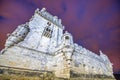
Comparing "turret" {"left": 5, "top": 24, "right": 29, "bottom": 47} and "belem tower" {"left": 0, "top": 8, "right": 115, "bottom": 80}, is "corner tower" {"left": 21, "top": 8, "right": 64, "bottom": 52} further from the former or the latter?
"turret" {"left": 5, "top": 24, "right": 29, "bottom": 47}

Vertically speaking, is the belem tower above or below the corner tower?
below

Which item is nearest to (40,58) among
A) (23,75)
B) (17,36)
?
(23,75)

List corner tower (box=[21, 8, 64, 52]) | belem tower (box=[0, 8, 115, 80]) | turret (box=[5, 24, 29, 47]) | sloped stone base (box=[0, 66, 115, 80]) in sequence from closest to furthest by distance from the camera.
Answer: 1. sloped stone base (box=[0, 66, 115, 80])
2. belem tower (box=[0, 8, 115, 80])
3. turret (box=[5, 24, 29, 47])
4. corner tower (box=[21, 8, 64, 52])

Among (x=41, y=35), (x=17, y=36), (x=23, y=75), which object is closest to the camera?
(x=23, y=75)

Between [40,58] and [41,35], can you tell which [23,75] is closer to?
[40,58]

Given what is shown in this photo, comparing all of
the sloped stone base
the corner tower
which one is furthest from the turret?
the sloped stone base

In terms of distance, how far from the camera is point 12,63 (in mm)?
11781

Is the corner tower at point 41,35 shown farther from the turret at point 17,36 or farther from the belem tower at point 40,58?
the turret at point 17,36

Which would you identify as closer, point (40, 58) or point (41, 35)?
point (40, 58)

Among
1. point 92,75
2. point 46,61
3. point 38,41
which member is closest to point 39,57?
point 46,61

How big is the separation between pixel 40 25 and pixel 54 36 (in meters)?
4.14

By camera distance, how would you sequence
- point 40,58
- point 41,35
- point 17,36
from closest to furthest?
1. point 17,36
2. point 40,58
3. point 41,35

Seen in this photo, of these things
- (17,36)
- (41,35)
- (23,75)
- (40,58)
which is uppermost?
(41,35)

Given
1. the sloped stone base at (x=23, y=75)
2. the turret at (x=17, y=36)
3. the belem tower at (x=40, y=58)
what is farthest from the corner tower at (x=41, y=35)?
the sloped stone base at (x=23, y=75)
